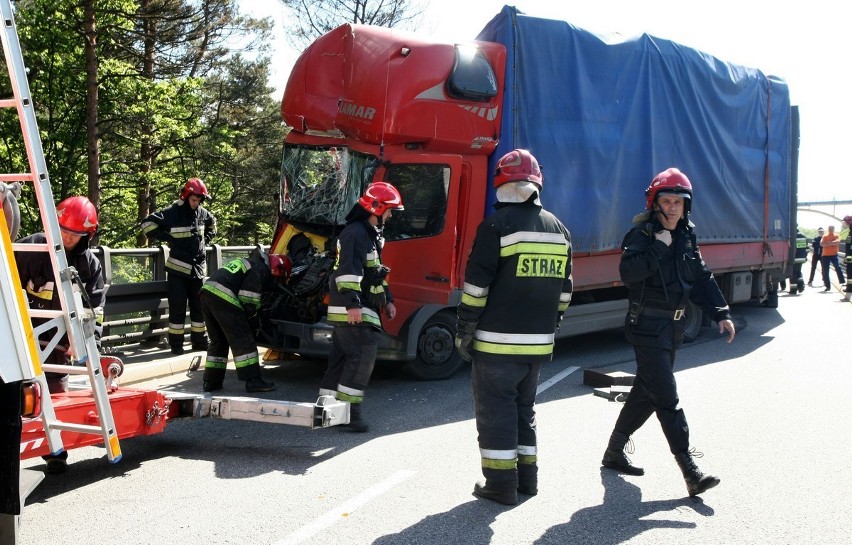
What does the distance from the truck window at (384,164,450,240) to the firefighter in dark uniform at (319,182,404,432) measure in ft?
4.57

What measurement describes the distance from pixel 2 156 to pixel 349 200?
11.5 meters

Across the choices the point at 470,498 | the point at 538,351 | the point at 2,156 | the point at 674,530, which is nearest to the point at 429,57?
the point at 538,351

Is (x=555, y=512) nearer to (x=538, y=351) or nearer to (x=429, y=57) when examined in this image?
(x=538, y=351)

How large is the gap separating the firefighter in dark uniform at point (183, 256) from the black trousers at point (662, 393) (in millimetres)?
5846

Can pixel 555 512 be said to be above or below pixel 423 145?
below

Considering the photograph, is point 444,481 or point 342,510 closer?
point 342,510

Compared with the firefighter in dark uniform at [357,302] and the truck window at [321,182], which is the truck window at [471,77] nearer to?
the truck window at [321,182]

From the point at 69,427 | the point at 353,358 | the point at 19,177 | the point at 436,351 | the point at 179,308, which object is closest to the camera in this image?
the point at 19,177

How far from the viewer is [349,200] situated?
7879 mm

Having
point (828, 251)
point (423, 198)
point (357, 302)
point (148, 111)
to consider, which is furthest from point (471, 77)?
point (828, 251)

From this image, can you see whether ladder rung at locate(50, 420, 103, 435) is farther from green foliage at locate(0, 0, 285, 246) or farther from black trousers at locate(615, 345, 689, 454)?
green foliage at locate(0, 0, 285, 246)

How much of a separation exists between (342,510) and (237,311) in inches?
118

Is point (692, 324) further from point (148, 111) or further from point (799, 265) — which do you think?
point (148, 111)

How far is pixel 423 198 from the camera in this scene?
307 inches
